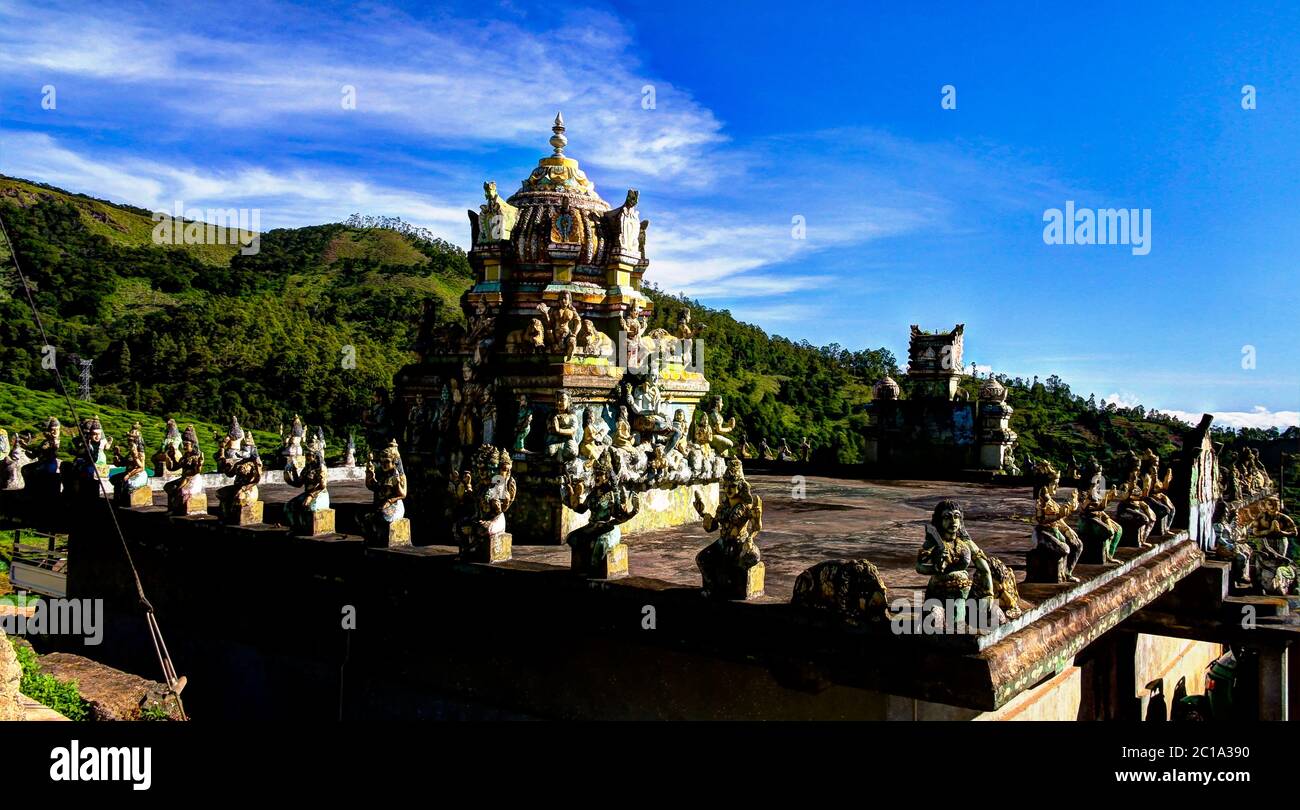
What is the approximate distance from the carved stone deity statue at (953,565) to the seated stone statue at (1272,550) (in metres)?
7.88

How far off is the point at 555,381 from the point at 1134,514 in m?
6.51

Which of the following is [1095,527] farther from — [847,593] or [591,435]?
[591,435]

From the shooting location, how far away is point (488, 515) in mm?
A: 9078

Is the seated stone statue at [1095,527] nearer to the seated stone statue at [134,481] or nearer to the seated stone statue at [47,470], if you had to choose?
the seated stone statue at [134,481]

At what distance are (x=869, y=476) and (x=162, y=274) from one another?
4673 cm

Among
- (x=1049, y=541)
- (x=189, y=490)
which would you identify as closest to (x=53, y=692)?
(x=189, y=490)

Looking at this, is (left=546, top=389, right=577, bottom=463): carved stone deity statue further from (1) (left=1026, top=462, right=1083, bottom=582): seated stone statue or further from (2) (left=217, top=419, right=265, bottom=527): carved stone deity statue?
(1) (left=1026, top=462, right=1083, bottom=582): seated stone statue

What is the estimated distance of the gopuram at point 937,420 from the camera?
20.5 metres

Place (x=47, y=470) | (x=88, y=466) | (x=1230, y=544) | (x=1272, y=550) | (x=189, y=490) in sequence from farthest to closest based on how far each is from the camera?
1. (x=47, y=470)
2. (x=88, y=466)
3. (x=1272, y=550)
4. (x=1230, y=544)
5. (x=189, y=490)

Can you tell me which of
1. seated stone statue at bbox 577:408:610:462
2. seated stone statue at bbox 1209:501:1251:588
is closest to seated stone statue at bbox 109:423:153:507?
seated stone statue at bbox 577:408:610:462

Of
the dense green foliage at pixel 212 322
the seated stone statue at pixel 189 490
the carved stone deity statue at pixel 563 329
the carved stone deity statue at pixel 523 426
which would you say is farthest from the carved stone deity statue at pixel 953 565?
the dense green foliage at pixel 212 322

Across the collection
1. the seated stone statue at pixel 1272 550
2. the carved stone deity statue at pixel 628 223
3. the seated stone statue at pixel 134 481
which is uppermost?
the carved stone deity statue at pixel 628 223

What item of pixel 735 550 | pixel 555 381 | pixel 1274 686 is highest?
pixel 555 381

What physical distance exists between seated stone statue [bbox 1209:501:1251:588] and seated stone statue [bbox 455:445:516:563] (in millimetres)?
9349
